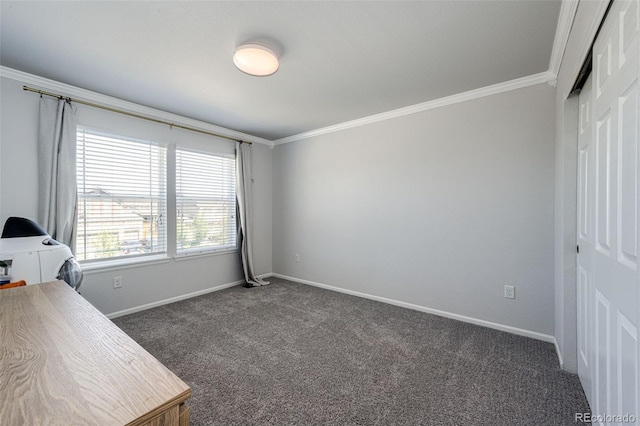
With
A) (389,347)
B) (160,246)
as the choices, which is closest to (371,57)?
(389,347)

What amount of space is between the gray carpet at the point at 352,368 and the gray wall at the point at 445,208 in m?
0.43

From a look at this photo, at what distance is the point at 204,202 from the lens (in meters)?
3.96

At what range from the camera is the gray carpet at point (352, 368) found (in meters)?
1.64

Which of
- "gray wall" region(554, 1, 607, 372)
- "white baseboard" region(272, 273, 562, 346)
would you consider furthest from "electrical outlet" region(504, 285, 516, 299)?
"gray wall" region(554, 1, 607, 372)

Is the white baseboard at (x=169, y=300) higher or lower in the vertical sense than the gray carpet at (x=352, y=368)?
higher

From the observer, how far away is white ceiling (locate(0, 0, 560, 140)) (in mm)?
1716

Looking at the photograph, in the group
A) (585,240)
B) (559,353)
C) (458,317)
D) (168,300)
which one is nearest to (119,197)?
(168,300)

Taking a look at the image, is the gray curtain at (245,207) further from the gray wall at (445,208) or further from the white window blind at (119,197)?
the white window blind at (119,197)

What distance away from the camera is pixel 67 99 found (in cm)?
271

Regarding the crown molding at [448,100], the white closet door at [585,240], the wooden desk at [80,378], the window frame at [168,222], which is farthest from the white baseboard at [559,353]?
the window frame at [168,222]

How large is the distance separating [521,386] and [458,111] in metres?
2.51

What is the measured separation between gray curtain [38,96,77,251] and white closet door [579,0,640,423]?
3962 millimetres

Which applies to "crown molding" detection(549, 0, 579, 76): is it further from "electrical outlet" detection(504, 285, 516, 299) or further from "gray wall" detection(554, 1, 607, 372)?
"electrical outlet" detection(504, 285, 516, 299)

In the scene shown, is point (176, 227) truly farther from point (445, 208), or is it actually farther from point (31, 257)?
point (445, 208)
